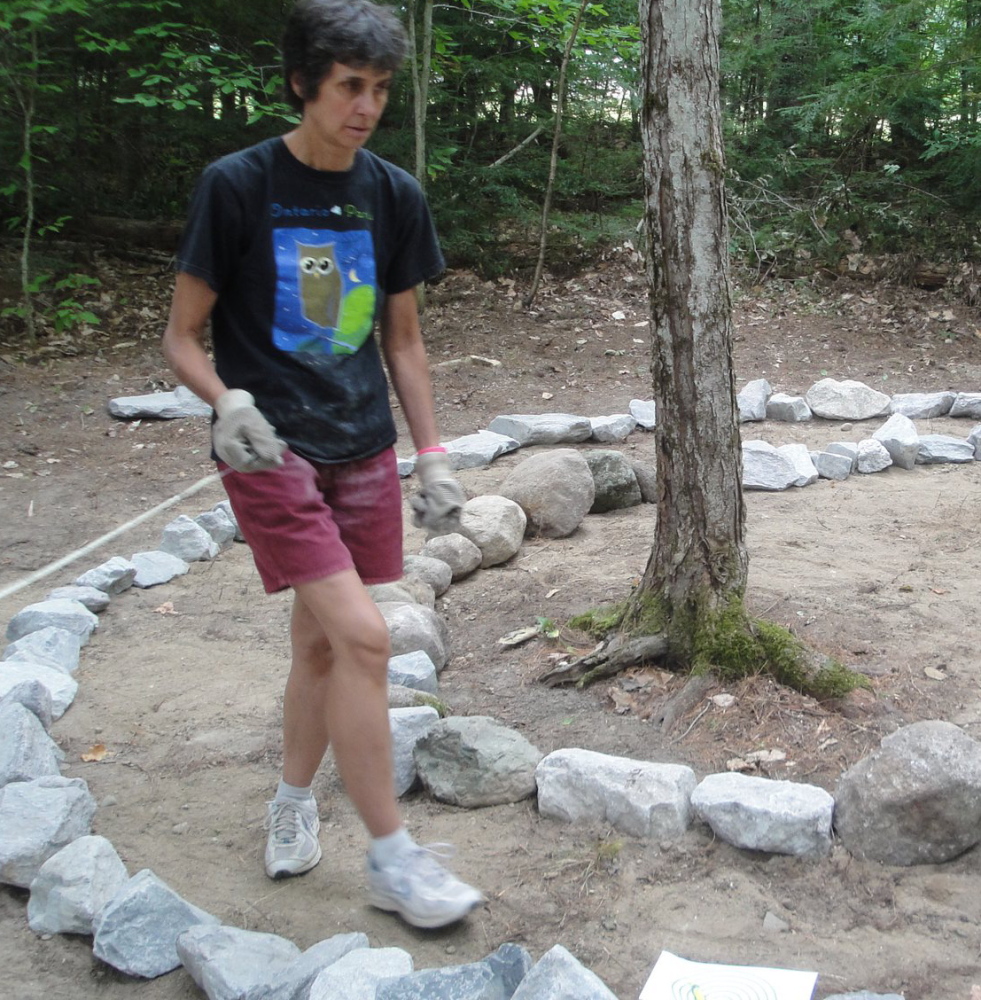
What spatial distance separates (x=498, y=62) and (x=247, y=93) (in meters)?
2.36

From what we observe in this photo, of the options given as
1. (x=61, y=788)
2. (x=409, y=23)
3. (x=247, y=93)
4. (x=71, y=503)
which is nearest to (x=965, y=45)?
(x=409, y=23)

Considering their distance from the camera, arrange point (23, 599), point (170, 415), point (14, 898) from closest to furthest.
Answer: point (14, 898)
point (23, 599)
point (170, 415)

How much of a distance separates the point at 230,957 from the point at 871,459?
15.7ft

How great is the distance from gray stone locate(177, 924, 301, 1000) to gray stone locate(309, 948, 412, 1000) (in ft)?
0.47

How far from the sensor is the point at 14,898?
2.40 metres

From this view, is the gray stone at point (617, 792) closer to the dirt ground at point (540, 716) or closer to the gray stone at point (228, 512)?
the dirt ground at point (540, 716)

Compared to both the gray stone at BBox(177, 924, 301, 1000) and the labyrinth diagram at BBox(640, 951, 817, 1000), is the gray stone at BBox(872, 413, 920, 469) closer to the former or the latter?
the labyrinth diagram at BBox(640, 951, 817, 1000)

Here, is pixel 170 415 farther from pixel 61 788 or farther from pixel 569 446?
pixel 61 788

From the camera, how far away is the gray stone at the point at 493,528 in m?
4.58

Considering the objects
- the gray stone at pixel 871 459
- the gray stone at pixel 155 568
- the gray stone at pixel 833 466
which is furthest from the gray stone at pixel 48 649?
the gray stone at pixel 871 459

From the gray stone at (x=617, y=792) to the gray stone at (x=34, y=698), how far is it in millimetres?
1522

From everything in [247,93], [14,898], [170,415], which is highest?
[247,93]

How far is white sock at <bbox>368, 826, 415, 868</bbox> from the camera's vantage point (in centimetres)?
213

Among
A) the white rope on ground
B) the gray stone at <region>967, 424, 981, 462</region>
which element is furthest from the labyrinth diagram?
the gray stone at <region>967, 424, 981, 462</region>
